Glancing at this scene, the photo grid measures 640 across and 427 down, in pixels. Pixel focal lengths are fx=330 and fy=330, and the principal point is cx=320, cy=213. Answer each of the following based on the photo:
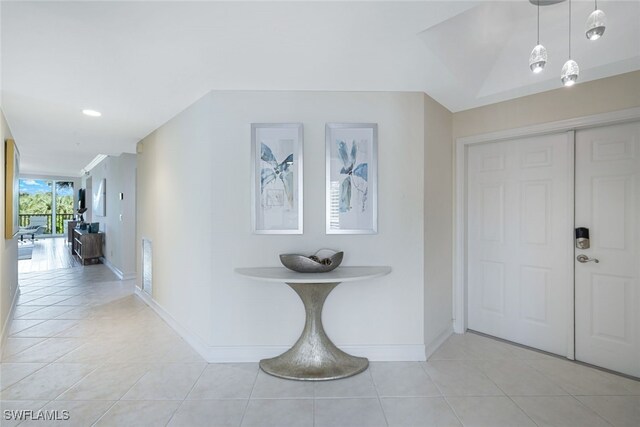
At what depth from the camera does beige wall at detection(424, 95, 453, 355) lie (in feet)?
9.53

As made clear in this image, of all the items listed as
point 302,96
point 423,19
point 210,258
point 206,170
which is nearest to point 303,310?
point 210,258

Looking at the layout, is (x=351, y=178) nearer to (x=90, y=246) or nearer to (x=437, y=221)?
(x=437, y=221)

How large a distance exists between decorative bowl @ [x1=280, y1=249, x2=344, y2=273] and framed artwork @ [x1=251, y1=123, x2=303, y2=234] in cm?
31

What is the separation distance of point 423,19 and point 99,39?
76.3 inches

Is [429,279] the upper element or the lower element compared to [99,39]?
lower

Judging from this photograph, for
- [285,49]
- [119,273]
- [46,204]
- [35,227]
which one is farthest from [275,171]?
[46,204]

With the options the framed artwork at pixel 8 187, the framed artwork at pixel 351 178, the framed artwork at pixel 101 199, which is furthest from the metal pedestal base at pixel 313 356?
the framed artwork at pixel 101 199

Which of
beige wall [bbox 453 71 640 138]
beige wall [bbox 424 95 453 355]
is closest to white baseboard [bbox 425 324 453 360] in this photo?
beige wall [bbox 424 95 453 355]

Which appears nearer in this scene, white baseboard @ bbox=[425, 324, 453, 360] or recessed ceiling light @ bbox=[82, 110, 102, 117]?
white baseboard @ bbox=[425, 324, 453, 360]

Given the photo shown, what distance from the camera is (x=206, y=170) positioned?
2.89 meters

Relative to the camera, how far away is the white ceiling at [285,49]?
71.2 inches

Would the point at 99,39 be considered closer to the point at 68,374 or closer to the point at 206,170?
the point at 206,170

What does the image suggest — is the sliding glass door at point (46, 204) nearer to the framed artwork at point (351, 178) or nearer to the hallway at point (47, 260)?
the hallway at point (47, 260)

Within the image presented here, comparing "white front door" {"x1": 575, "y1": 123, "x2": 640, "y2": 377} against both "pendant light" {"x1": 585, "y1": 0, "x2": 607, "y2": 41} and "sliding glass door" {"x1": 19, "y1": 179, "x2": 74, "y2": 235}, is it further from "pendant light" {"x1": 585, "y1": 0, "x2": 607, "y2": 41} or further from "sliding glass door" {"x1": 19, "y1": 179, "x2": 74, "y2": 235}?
"sliding glass door" {"x1": 19, "y1": 179, "x2": 74, "y2": 235}
